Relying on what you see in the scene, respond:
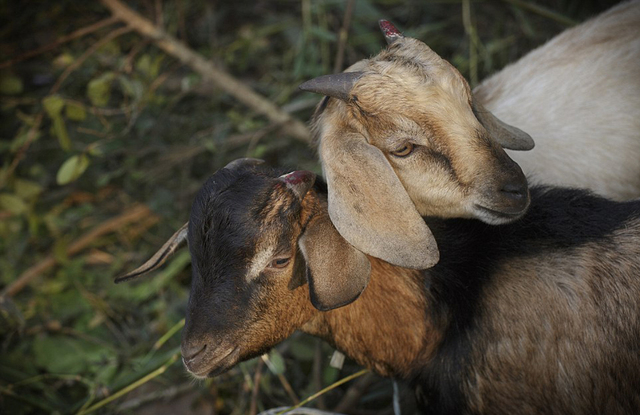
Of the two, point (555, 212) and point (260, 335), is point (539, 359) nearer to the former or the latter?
point (555, 212)

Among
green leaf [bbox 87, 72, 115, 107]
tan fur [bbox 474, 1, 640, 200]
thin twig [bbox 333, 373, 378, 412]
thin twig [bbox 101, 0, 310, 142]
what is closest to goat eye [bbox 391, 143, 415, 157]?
tan fur [bbox 474, 1, 640, 200]

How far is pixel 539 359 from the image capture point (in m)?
2.14

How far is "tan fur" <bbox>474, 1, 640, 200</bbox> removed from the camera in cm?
285

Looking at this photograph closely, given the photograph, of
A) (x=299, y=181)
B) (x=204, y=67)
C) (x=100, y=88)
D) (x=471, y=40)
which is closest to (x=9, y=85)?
(x=100, y=88)

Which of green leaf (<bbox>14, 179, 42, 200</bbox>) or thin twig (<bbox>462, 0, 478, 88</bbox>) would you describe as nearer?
thin twig (<bbox>462, 0, 478, 88</bbox>)

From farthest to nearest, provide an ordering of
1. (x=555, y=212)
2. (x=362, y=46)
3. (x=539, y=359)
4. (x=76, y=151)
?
(x=362, y=46) → (x=76, y=151) → (x=555, y=212) → (x=539, y=359)

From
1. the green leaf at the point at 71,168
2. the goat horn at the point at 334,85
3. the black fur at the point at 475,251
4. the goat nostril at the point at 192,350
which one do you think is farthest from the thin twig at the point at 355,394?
the green leaf at the point at 71,168

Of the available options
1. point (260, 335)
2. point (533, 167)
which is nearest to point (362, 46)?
point (533, 167)

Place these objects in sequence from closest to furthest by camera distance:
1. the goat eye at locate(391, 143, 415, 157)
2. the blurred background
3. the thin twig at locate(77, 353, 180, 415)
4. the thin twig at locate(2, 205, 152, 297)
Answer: the goat eye at locate(391, 143, 415, 157) < the thin twig at locate(77, 353, 180, 415) < the blurred background < the thin twig at locate(2, 205, 152, 297)

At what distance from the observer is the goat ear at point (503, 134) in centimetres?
240

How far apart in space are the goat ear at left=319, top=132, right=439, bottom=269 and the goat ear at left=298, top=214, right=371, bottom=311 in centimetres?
10

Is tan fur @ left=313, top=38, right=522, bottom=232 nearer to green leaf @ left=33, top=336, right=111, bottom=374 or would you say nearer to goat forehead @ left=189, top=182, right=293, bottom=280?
goat forehead @ left=189, top=182, right=293, bottom=280

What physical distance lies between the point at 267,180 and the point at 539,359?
1088 millimetres

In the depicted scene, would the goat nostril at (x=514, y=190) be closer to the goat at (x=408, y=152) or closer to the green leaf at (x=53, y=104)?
the goat at (x=408, y=152)
